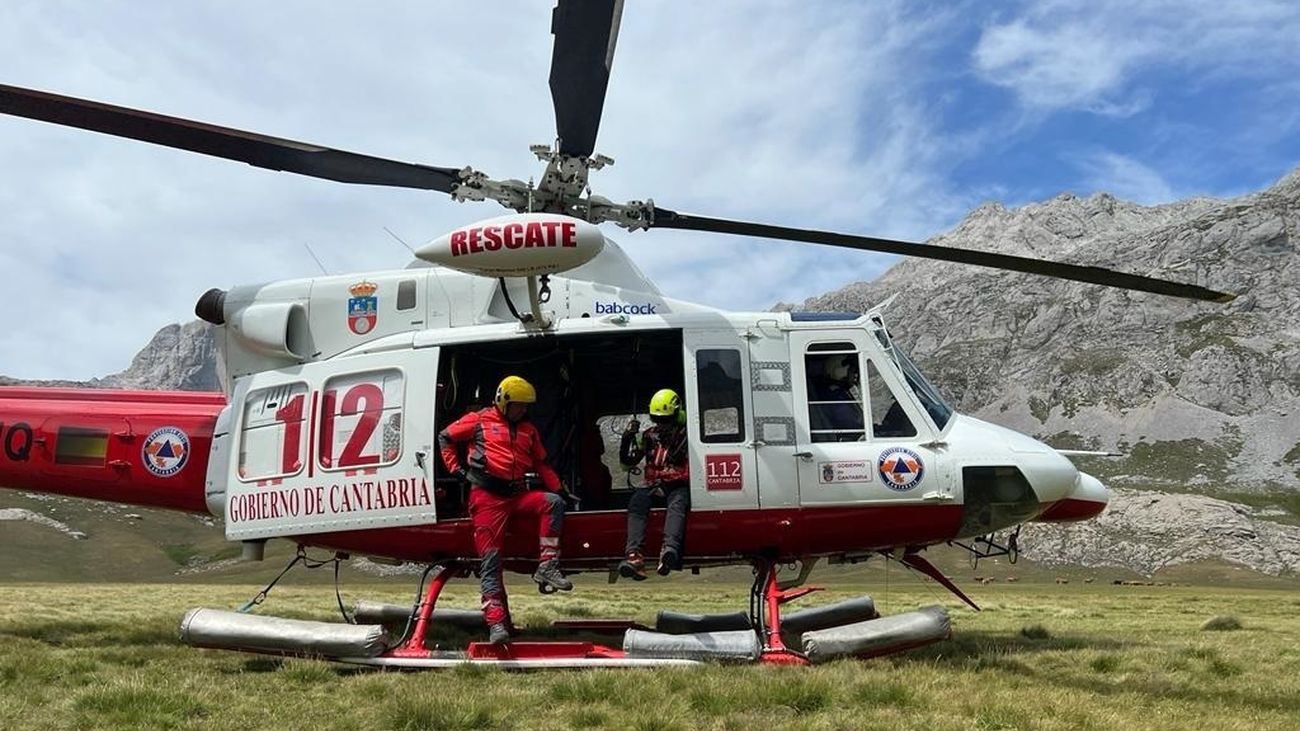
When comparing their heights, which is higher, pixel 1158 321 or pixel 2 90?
pixel 1158 321

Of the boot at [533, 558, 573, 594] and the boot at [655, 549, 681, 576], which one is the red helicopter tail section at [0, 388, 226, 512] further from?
the boot at [655, 549, 681, 576]

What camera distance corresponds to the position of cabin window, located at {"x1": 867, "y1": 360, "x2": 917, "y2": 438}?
10000 millimetres

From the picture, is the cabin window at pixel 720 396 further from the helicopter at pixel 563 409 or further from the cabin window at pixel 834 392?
the cabin window at pixel 834 392

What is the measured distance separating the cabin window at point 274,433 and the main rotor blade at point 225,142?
9.30ft

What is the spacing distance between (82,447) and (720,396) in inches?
321

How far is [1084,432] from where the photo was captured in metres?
140

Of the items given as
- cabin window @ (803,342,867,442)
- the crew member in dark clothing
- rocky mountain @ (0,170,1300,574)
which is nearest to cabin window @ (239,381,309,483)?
the crew member in dark clothing

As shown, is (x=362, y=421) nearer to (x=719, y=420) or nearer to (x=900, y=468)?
(x=719, y=420)

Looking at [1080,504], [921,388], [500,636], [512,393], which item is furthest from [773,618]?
[1080,504]

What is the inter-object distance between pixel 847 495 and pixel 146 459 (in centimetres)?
858

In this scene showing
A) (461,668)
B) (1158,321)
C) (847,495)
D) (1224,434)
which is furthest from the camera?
(1158,321)

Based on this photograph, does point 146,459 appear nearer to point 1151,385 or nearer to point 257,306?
point 257,306

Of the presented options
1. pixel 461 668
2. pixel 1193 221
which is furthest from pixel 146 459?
pixel 1193 221

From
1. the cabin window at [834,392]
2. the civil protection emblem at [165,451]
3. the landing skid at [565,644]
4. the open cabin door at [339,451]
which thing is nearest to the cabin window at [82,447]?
the civil protection emblem at [165,451]
